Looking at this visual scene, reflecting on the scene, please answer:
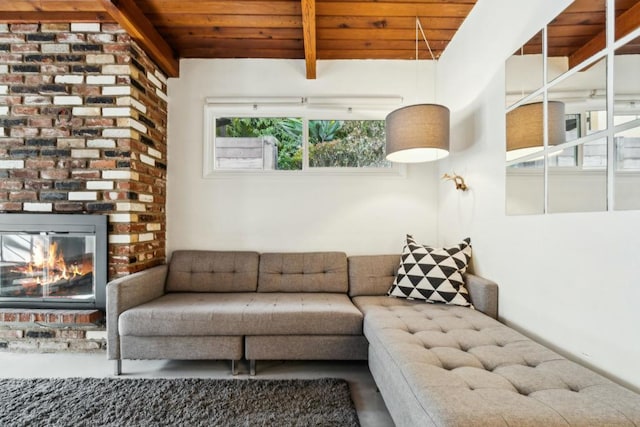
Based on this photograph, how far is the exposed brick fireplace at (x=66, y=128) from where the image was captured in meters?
2.33

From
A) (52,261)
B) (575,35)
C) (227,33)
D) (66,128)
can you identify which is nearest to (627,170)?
(575,35)

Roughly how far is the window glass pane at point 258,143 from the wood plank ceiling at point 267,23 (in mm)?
544

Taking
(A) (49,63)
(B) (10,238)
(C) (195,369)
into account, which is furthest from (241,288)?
(A) (49,63)

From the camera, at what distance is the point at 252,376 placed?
78.4 inches

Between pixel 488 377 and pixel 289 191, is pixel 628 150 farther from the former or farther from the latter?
pixel 289 191

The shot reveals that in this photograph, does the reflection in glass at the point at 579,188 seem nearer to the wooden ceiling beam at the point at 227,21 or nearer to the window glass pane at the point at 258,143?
the window glass pane at the point at 258,143

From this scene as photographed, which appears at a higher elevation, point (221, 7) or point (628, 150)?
point (221, 7)

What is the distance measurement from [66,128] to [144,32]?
0.93m

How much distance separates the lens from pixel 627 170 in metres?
1.12

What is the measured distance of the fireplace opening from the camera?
2307mm

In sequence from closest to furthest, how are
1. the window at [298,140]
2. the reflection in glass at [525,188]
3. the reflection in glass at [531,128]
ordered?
the reflection in glass at [531,128] → the reflection in glass at [525,188] → the window at [298,140]

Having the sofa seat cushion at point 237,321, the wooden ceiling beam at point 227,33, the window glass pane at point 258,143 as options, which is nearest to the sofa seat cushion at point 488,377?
the sofa seat cushion at point 237,321

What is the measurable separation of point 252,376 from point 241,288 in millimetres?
737

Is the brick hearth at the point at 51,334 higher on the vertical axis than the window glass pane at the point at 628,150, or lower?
lower
